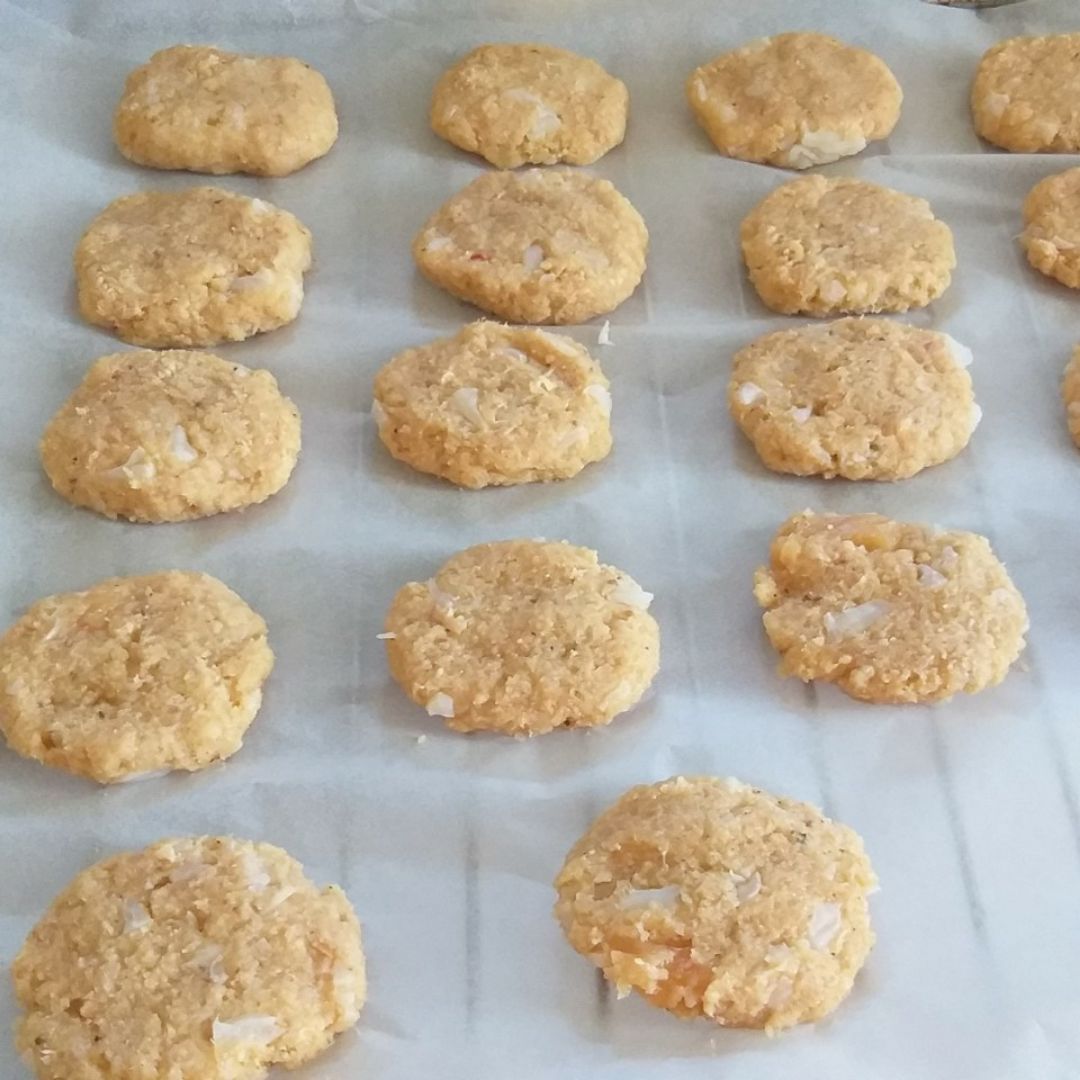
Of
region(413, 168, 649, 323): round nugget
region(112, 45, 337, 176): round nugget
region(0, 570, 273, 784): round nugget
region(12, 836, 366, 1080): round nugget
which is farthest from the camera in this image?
region(112, 45, 337, 176): round nugget

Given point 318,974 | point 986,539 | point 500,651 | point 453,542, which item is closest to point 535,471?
point 453,542

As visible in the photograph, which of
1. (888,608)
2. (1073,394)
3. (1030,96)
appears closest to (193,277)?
(888,608)

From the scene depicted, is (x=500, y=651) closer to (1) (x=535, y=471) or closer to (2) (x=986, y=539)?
(1) (x=535, y=471)

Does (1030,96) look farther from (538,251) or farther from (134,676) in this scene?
(134,676)

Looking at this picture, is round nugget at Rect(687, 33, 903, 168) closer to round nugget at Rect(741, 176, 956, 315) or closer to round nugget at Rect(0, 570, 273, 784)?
round nugget at Rect(741, 176, 956, 315)

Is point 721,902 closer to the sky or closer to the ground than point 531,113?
closer to the ground

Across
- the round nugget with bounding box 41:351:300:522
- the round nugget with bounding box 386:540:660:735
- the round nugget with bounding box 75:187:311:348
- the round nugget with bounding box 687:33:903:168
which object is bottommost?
the round nugget with bounding box 386:540:660:735

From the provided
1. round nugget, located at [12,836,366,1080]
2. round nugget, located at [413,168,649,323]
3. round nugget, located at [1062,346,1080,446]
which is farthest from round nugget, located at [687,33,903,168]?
round nugget, located at [12,836,366,1080]
